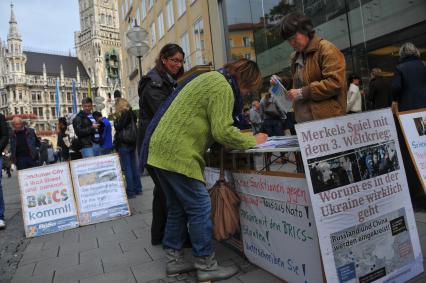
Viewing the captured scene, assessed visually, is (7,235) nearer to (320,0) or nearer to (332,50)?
(332,50)

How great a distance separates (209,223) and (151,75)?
1507 mm

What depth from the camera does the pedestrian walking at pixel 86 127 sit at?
7710 millimetres

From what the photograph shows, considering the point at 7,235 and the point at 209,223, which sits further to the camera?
the point at 7,235

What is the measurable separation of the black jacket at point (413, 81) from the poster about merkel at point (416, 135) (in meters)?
1.13

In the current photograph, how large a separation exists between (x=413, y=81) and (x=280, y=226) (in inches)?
119

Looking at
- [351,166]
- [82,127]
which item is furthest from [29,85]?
[351,166]

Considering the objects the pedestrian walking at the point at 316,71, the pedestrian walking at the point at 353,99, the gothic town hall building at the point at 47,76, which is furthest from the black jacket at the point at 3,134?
the gothic town hall building at the point at 47,76

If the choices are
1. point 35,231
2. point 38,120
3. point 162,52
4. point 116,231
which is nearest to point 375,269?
point 162,52

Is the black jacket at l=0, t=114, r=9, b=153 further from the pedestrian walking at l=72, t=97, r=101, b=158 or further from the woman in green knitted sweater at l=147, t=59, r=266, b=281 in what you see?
the woman in green knitted sweater at l=147, t=59, r=266, b=281

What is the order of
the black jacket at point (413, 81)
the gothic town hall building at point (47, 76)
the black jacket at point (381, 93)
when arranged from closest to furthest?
the black jacket at point (413, 81), the black jacket at point (381, 93), the gothic town hall building at point (47, 76)

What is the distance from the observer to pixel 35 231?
18.7ft

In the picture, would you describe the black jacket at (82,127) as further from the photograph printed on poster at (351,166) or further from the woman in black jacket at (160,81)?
the photograph printed on poster at (351,166)

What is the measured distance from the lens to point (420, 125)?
3.75 metres

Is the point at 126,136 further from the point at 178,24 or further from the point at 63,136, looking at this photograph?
the point at 178,24
